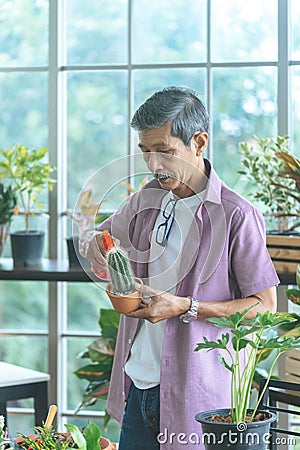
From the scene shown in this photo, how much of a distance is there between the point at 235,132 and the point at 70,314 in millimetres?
1178

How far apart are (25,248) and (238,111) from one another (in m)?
1.15

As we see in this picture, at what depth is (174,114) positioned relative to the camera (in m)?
2.12

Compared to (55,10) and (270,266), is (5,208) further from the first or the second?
(270,266)

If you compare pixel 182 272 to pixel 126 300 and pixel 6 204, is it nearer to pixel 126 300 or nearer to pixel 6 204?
pixel 126 300

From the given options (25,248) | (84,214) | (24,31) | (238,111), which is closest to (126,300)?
(84,214)

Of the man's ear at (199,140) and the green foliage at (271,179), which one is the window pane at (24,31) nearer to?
the green foliage at (271,179)

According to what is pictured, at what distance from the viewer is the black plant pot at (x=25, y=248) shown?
11.8 feet

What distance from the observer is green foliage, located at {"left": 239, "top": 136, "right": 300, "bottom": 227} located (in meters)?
3.29

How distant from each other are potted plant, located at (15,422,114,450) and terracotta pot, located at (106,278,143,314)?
32 cm

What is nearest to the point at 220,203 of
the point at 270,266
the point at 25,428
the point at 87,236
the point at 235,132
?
the point at 270,266

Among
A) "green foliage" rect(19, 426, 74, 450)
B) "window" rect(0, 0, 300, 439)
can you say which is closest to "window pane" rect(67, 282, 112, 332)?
"window" rect(0, 0, 300, 439)

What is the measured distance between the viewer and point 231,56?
3.71 metres

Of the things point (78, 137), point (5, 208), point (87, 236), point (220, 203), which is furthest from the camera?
point (78, 137)

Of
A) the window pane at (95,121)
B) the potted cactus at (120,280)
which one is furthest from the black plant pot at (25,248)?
the potted cactus at (120,280)
